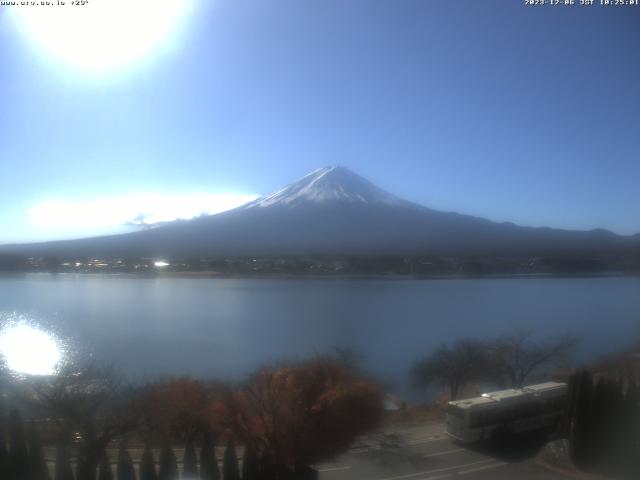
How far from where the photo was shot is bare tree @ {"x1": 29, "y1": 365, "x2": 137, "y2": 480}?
2783mm

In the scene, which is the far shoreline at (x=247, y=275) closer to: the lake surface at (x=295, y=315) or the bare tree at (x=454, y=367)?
the lake surface at (x=295, y=315)

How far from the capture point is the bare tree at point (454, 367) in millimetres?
4910

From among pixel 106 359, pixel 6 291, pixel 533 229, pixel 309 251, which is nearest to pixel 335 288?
pixel 309 251

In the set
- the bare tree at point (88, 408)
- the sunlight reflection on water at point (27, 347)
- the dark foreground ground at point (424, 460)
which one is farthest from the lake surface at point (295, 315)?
the dark foreground ground at point (424, 460)

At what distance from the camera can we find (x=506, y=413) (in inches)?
152

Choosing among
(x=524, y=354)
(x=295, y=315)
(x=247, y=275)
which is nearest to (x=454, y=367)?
(x=524, y=354)

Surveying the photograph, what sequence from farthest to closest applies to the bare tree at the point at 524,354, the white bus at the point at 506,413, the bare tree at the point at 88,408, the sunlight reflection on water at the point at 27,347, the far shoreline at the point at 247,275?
the far shoreline at the point at 247,275, the bare tree at the point at 524,354, the sunlight reflection on water at the point at 27,347, the white bus at the point at 506,413, the bare tree at the point at 88,408

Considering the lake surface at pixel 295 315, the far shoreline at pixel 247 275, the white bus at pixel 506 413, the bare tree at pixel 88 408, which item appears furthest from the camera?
the far shoreline at pixel 247 275

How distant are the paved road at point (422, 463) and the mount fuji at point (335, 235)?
4.38 meters

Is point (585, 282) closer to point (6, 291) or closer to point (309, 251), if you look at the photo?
point (309, 251)

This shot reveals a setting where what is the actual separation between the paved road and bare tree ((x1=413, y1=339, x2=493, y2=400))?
4.58 feet

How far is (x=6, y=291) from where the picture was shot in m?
6.85

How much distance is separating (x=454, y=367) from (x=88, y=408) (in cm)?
356

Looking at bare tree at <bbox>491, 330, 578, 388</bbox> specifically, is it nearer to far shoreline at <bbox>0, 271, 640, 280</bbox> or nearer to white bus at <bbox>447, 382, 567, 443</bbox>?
white bus at <bbox>447, 382, 567, 443</bbox>
